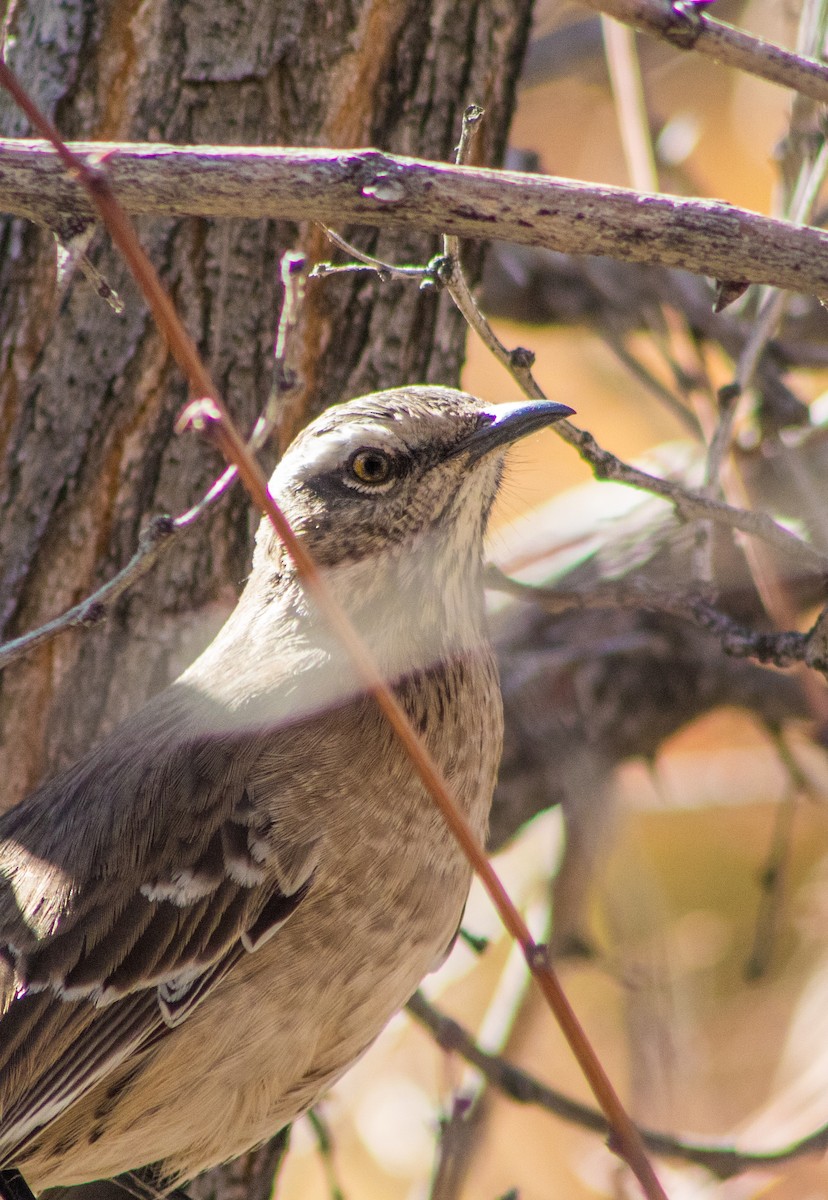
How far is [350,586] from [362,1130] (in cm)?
323

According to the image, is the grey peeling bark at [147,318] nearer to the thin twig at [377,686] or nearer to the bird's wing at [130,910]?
the bird's wing at [130,910]

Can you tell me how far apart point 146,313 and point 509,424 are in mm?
1029

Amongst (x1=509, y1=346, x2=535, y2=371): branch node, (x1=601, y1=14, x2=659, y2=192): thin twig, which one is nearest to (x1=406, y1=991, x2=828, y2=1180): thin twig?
(x1=509, y1=346, x2=535, y2=371): branch node

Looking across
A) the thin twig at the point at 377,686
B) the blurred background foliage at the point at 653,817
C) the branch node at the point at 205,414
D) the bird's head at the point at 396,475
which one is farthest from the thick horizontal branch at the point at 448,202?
the blurred background foliage at the point at 653,817

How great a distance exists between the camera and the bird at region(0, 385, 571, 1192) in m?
2.95

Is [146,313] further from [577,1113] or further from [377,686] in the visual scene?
[577,1113]

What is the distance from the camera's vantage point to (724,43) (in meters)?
2.45

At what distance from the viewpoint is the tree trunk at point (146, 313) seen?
342cm

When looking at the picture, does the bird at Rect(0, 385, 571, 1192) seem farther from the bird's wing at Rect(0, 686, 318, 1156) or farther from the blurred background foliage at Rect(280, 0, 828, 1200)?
the blurred background foliage at Rect(280, 0, 828, 1200)

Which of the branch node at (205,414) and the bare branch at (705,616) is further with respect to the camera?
the bare branch at (705,616)

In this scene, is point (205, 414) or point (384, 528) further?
point (384, 528)

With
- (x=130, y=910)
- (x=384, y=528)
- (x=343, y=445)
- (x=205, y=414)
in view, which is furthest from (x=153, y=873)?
(x=205, y=414)

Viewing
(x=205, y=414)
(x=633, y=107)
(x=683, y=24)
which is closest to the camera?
(x=205, y=414)

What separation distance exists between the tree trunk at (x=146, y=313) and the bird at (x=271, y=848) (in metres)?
0.26
